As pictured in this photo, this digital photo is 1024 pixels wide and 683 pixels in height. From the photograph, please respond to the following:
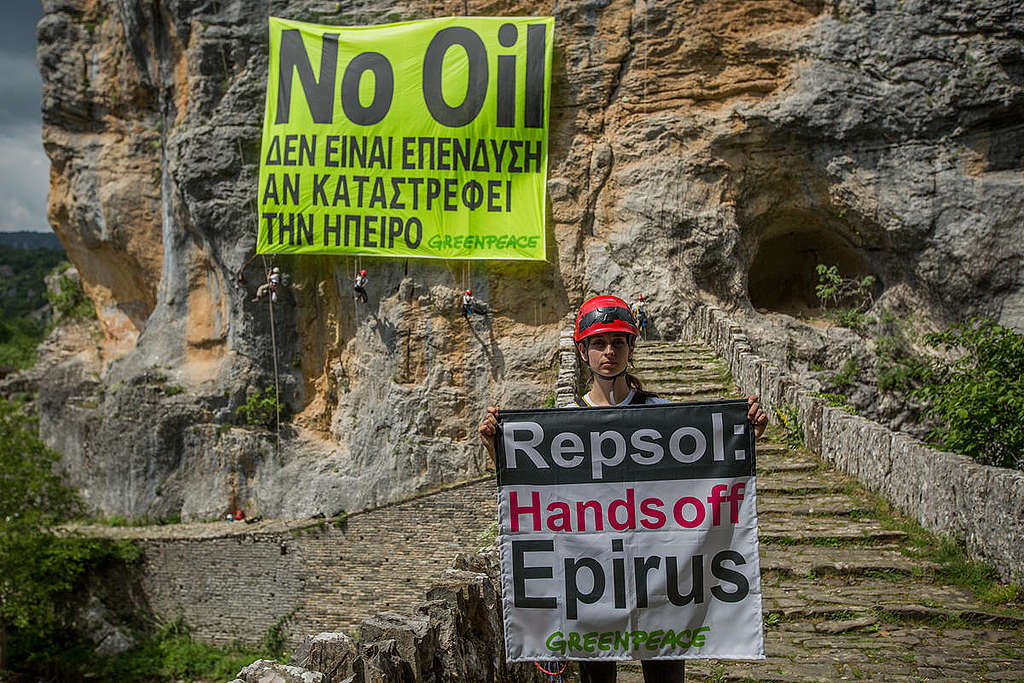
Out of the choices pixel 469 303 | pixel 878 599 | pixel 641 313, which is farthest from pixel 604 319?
pixel 469 303

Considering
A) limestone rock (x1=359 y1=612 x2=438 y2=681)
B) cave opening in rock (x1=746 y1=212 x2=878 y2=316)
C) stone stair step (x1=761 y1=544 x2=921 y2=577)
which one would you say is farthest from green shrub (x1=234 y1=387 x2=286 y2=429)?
limestone rock (x1=359 y1=612 x2=438 y2=681)

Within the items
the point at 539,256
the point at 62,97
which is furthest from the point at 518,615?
the point at 62,97

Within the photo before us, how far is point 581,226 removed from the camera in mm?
21641

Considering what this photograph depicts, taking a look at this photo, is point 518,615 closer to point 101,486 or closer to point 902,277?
point 902,277

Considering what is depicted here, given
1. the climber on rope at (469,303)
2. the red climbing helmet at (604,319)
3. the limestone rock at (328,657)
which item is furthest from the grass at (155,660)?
the red climbing helmet at (604,319)

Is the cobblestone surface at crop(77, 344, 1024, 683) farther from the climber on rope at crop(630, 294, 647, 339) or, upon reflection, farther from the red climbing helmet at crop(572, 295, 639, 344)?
the red climbing helmet at crop(572, 295, 639, 344)

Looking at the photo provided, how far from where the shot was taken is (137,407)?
79.6 feet

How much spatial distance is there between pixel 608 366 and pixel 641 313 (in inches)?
572

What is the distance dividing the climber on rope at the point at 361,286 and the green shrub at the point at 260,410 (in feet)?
12.7

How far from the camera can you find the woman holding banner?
14.0ft

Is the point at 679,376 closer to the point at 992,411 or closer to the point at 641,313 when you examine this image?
the point at 992,411

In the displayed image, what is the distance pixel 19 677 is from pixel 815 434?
1958 centimetres

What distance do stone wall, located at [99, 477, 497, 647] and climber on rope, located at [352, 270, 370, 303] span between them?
596 cm

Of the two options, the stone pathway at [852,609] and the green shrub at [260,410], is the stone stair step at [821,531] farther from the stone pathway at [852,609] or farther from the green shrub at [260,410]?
the green shrub at [260,410]
